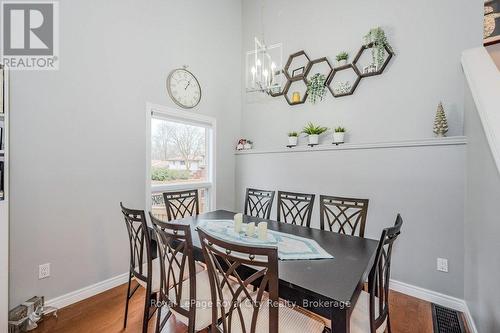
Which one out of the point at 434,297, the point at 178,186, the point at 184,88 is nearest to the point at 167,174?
the point at 178,186

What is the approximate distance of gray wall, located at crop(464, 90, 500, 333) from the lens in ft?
4.33

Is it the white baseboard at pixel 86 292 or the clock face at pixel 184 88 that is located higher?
the clock face at pixel 184 88

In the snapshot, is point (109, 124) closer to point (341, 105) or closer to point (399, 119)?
point (341, 105)

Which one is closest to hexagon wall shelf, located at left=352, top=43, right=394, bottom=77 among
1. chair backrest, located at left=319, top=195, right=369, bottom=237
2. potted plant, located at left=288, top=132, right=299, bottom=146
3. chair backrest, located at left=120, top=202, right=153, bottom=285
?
potted plant, located at left=288, top=132, right=299, bottom=146

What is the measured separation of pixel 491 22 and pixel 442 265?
7.61 ft

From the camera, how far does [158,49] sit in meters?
2.80

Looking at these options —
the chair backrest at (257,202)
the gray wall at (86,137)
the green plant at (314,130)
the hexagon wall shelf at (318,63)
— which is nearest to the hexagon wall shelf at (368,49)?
the hexagon wall shelf at (318,63)

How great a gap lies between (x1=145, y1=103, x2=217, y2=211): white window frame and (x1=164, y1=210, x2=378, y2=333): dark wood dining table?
1448mm

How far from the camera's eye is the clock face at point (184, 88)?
9.62ft

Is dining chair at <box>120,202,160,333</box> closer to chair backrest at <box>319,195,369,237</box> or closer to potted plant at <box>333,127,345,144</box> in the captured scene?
chair backrest at <box>319,195,369,237</box>

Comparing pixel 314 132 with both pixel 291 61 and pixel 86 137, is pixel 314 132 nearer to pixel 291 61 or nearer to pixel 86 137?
pixel 291 61

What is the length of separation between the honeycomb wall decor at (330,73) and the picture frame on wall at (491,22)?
0.75m

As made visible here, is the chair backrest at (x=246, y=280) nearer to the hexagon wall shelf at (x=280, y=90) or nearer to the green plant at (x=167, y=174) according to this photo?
the green plant at (x=167, y=174)

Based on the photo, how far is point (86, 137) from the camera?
2223 millimetres
